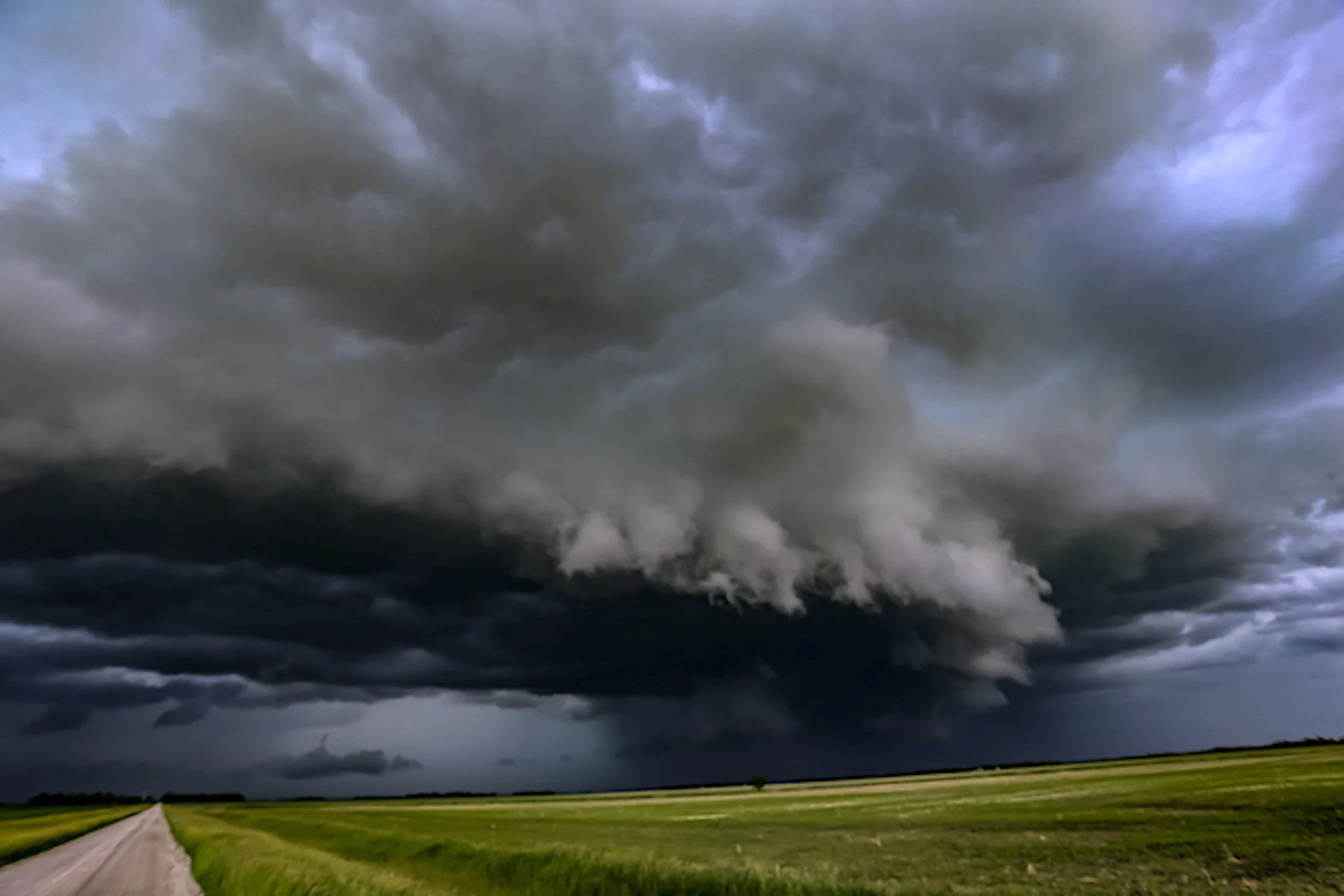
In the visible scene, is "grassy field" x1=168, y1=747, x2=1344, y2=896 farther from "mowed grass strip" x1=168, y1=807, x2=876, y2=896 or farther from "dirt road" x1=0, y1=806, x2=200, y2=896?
"dirt road" x1=0, y1=806, x2=200, y2=896

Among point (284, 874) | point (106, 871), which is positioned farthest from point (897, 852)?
point (106, 871)

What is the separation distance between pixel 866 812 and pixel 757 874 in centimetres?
5382

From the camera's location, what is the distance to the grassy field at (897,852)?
26.3 meters

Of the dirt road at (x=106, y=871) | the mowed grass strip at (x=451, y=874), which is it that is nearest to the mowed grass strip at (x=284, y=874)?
the mowed grass strip at (x=451, y=874)

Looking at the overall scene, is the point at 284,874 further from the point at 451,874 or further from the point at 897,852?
the point at 897,852

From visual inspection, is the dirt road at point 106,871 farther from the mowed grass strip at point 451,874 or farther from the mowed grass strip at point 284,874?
the mowed grass strip at point 451,874

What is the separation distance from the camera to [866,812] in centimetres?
7250

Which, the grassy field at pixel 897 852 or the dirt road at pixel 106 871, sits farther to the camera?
the dirt road at pixel 106 871

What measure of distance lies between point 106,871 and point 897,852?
41683mm

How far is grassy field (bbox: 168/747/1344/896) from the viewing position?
26.3m

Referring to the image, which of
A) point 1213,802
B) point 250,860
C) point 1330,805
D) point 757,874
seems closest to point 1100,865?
point 757,874

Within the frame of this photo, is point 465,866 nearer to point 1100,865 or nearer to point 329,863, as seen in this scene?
point 329,863

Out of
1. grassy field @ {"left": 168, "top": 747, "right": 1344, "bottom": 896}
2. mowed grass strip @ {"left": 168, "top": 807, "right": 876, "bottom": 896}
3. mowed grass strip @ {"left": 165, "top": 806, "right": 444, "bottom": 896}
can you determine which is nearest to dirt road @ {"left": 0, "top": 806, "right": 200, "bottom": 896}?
mowed grass strip @ {"left": 165, "top": 806, "right": 444, "bottom": 896}

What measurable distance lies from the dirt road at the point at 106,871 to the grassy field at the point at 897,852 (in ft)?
5.07
